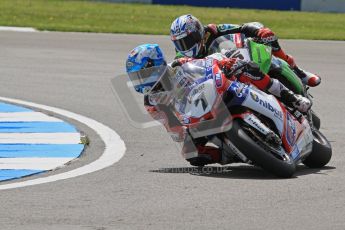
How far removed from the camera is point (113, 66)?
18.2 metres

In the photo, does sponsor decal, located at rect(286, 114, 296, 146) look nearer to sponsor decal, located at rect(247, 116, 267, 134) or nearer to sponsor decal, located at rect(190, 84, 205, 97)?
sponsor decal, located at rect(247, 116, 267, 134)

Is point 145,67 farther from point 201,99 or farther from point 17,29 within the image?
point 17,29

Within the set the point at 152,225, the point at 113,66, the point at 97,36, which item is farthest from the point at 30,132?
the point at 97,36

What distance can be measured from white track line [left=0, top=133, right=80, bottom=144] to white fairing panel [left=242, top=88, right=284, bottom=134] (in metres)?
2.68

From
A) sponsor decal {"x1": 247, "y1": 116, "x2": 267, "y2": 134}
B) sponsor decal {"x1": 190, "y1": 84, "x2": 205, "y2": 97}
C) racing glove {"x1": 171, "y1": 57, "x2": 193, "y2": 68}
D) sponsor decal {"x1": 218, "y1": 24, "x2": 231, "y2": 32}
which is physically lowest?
sponsor decal {"x1": 218, "y1": 24, "x2": 231, "y2": 32}

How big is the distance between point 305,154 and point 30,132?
366 cm

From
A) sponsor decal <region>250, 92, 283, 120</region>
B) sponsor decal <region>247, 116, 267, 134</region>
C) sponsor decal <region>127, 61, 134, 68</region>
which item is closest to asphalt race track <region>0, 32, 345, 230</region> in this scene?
sponsor decal <region>247, 116, 267, 134</region>

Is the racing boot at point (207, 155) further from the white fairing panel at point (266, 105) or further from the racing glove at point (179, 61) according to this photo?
the racing glove at point (179, 61)

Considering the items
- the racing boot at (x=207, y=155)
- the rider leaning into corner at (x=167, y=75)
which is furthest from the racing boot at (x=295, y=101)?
the racing boot at (x=207, y=155)

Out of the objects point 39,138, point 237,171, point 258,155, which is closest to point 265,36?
point 237,171

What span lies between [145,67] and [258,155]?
1.25m

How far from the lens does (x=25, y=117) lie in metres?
12.9

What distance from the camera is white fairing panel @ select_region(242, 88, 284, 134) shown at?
30.0 feet

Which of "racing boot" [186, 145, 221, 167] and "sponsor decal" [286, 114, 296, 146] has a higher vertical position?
"sponsor decal" [286, 114, 296, 146]
